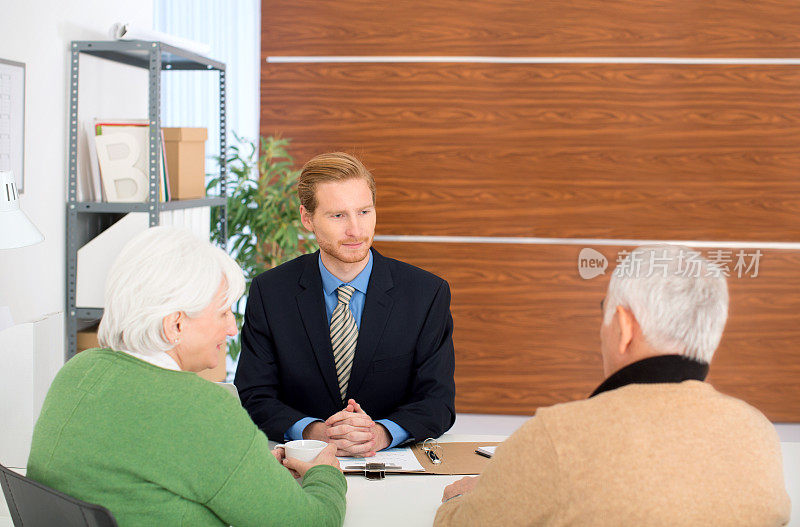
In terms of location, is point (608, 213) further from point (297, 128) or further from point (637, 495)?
point (637, 495)

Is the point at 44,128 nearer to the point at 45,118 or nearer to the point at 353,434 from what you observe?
the point at 45,118

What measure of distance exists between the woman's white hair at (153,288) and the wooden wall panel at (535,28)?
10.6 feet

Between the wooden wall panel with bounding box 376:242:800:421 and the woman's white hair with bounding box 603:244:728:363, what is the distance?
3146 millimetres

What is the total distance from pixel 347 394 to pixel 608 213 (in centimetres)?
256

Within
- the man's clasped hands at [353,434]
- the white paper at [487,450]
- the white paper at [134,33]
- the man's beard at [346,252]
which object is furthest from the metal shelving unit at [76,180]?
the white paper at [487,450]

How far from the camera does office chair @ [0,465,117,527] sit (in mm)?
1160

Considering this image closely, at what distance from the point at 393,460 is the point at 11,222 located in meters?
1.13

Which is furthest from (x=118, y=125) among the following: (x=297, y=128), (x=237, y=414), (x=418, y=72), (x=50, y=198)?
(x=237, y=414)

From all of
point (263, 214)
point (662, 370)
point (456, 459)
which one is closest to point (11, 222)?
point (456, 459)

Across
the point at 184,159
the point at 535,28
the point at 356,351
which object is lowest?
the point at 356,351

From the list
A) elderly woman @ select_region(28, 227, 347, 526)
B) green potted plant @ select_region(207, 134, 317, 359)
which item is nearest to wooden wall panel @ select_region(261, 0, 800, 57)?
green potted plant @ select_region(207, 134, 317, 359)

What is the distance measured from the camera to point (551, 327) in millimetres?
4465

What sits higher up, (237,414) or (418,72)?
(418,72)

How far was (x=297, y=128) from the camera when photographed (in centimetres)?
445
